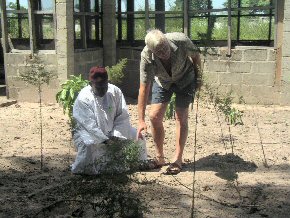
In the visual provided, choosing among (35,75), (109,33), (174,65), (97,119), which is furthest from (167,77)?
(109,33)

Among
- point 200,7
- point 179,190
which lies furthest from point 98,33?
point 179,190

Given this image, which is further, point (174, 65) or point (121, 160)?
point (174, 65)

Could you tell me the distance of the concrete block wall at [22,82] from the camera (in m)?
9.22

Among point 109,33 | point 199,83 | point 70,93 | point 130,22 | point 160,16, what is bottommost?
point 70,93

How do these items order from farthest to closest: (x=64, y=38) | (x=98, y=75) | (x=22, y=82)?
(x=22, y=82) → (x=64, y=38) → (x=98, y=75)

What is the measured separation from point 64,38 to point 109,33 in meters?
1.57

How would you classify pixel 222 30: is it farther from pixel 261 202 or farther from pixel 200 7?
pixel 261 202

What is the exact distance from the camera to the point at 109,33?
1029cm

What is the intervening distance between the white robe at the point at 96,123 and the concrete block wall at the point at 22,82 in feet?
14.3

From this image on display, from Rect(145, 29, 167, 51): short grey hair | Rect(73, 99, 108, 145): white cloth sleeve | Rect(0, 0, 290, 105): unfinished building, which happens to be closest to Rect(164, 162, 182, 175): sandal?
Rect(73, 99, 108, 145): white cloth sleeve

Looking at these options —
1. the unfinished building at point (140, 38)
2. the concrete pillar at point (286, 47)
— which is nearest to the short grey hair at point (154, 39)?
the unfinished building at point (140, 38)

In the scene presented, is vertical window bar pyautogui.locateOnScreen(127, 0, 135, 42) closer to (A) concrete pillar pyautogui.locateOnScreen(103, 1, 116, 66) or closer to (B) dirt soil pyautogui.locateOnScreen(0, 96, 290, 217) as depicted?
(A) concrete pillar pyautogui.locateOnScreen(103, 1, 116, 66)

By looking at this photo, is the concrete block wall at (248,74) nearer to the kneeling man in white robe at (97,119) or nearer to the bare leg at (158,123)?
the bare leg at (158,123)

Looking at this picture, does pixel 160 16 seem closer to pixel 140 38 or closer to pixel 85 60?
pixel 140 38
